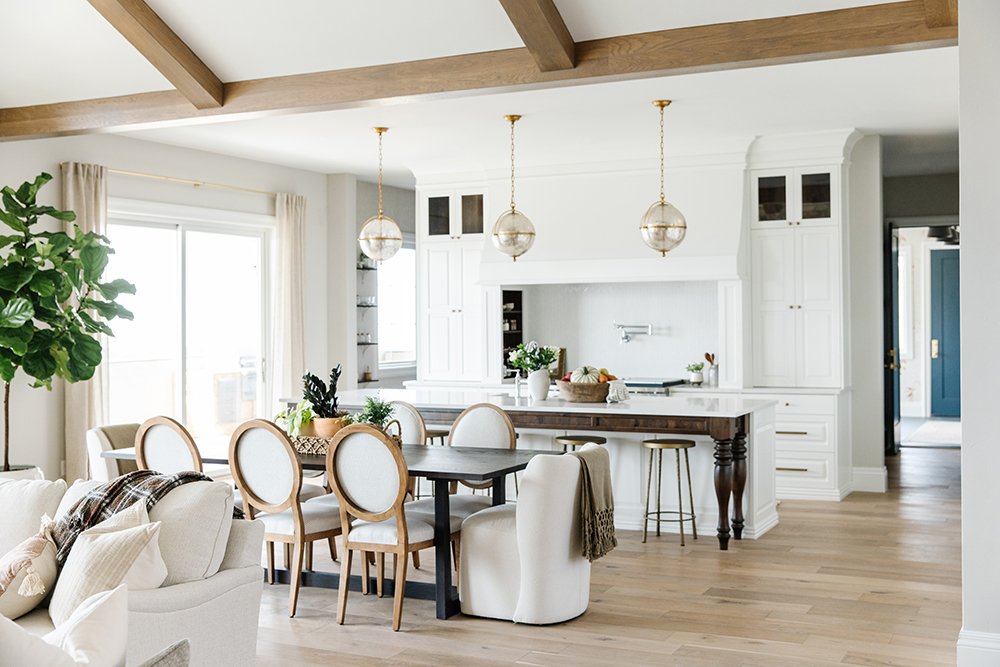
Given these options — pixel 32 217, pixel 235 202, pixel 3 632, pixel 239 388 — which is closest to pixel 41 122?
pixel 32 217

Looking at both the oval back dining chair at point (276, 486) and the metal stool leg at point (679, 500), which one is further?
the metal stool leg at point (679, 500)

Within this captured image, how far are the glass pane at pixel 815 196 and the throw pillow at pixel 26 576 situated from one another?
6.39m

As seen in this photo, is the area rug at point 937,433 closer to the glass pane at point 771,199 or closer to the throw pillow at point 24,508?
the glass pane at point 771,199

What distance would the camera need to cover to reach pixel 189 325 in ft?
29.1

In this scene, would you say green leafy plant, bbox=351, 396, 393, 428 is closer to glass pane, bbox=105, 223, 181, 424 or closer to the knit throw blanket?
the knit throw blanket

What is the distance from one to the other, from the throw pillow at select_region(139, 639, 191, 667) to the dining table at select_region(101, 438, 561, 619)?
2.59m

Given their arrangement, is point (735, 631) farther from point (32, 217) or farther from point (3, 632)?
point (32, 217)

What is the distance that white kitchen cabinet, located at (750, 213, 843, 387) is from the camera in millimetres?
8227

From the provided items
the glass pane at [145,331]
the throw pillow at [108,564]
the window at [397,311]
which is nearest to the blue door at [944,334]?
the window at [397,311]

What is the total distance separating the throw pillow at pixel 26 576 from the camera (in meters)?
3.20

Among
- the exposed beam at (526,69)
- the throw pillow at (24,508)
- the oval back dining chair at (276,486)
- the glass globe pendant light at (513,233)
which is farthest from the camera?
the glass globe pendant light at (513,233)

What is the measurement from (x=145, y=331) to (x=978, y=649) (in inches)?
255

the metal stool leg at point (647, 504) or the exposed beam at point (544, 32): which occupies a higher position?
the exposed beam at point (544, 32)

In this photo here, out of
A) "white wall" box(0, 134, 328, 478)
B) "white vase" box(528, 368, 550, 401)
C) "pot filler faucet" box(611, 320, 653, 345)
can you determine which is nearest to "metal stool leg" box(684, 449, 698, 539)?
"white vase" box(528, 368, 550, 401)
